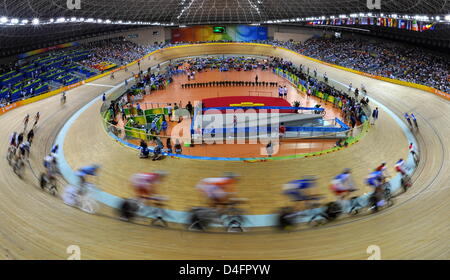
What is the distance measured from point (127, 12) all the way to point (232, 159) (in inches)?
1368

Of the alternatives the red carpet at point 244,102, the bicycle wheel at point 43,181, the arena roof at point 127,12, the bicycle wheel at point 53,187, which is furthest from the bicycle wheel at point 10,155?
the arena roof at point 127,12

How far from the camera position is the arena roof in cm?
2050

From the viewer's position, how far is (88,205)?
261 inches

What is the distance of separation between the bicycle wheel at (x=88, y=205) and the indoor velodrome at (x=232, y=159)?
0.10 feet

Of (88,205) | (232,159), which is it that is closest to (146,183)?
(88,205)

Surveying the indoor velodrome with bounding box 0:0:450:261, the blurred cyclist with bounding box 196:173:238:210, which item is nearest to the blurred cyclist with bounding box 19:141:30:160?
the indoor velodrome with bounding box 0:0:450:261

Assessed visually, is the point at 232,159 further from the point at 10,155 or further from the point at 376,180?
the point at 10,155

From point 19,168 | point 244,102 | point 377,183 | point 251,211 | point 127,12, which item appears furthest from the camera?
point 127,12

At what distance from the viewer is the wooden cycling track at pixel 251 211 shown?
5.15 meters

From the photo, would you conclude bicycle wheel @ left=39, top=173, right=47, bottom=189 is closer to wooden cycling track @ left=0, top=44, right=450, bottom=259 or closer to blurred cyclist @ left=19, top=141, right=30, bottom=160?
wooden cycling track @ left=0, top=44, right=450, bottom=259

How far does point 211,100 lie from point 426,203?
1617cm

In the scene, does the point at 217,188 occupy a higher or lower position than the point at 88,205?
higher

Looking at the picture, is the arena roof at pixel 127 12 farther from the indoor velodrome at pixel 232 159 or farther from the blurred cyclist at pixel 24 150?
the blurred cyclist at pixel 24 150
